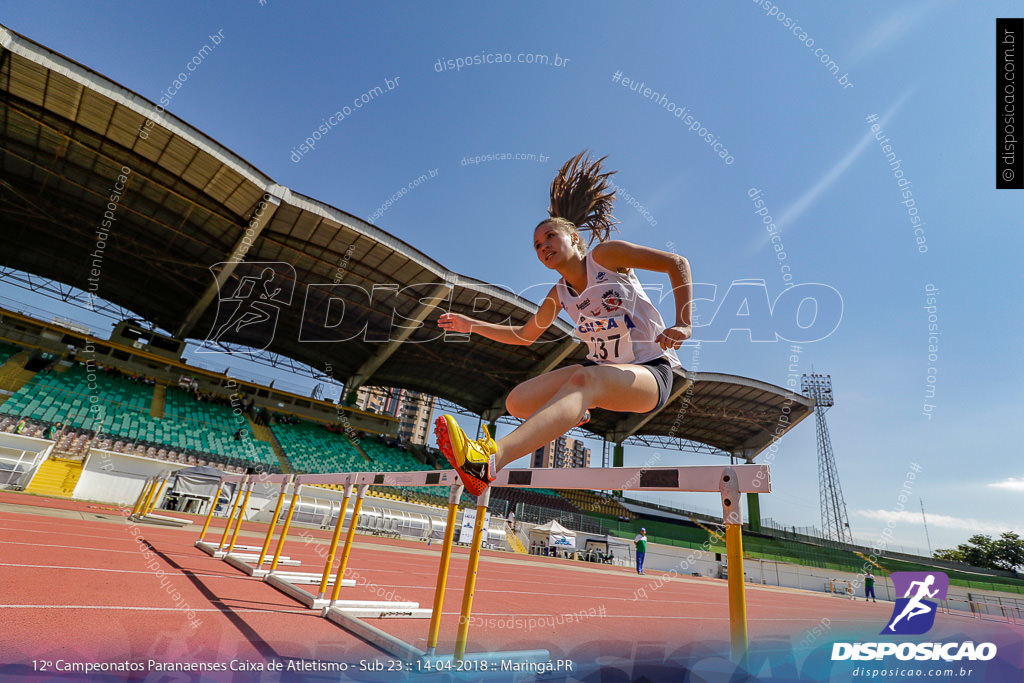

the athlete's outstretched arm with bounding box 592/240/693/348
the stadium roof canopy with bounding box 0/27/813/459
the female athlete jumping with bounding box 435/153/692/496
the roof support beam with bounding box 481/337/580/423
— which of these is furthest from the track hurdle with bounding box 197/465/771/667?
the roof support beam with bounding box 481/337/580/423

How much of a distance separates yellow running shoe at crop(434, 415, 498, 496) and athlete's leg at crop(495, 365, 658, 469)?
5cm

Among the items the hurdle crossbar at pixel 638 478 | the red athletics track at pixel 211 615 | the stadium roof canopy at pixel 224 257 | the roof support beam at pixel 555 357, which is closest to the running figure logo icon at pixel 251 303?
the stadium roof canopy at pixel 224 257

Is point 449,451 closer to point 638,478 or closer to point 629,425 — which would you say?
point 638,478

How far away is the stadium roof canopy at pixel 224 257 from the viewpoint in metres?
12.8

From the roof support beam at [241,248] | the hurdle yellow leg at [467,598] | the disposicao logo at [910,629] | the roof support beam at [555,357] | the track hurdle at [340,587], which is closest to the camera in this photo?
the disposicao logo at [910,629]

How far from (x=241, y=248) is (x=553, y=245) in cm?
1708

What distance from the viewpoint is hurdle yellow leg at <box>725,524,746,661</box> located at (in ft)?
4.52

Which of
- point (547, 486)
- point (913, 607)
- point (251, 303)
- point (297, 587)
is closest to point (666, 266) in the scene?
point (547, 486)

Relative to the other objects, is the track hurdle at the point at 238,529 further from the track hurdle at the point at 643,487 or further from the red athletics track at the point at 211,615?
the track hurdle at the point at 643,487

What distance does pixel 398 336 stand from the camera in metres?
22.0

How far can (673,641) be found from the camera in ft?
13.3

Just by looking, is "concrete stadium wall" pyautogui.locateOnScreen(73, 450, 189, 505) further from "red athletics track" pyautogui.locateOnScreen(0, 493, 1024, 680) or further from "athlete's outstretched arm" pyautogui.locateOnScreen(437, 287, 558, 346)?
"athlete's outstretched arm" pyautogui.locateOnScreen(437, 287, 558, 346)

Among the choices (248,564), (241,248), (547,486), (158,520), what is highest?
(241,248)

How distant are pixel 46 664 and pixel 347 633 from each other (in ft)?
5.15
